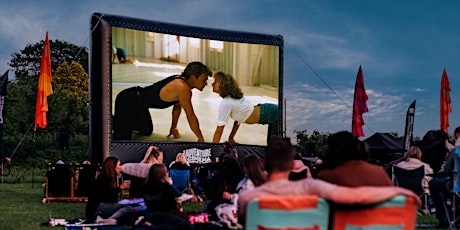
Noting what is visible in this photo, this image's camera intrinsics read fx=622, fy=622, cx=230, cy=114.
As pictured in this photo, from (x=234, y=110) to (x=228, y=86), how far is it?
0.67m

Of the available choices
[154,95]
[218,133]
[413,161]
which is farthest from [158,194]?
[218,133]

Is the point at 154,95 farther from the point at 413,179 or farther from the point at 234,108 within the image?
the point at 413,179

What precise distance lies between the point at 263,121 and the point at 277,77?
1372mm

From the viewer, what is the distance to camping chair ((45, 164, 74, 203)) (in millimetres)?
12156

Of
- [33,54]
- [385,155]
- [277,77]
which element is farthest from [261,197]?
[33,54]

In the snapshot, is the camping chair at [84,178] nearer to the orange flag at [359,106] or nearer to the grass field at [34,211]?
the grass field at [34,211]

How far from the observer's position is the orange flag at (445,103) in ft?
62.3

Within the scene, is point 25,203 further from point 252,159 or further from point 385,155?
point 385,155

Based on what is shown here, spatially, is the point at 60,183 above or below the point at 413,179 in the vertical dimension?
below

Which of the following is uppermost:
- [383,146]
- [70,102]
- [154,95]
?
[70,102]

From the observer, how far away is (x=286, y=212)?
2.72 m

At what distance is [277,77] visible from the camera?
17.7 m

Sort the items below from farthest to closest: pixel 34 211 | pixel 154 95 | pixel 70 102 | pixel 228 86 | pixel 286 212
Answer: pixel 70 102 → pixel 228 86 → pixel 154 95 → pixel 34 211 → pixel 286 212

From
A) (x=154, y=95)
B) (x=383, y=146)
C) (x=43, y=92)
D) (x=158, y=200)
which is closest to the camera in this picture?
(x=158, y=200)
